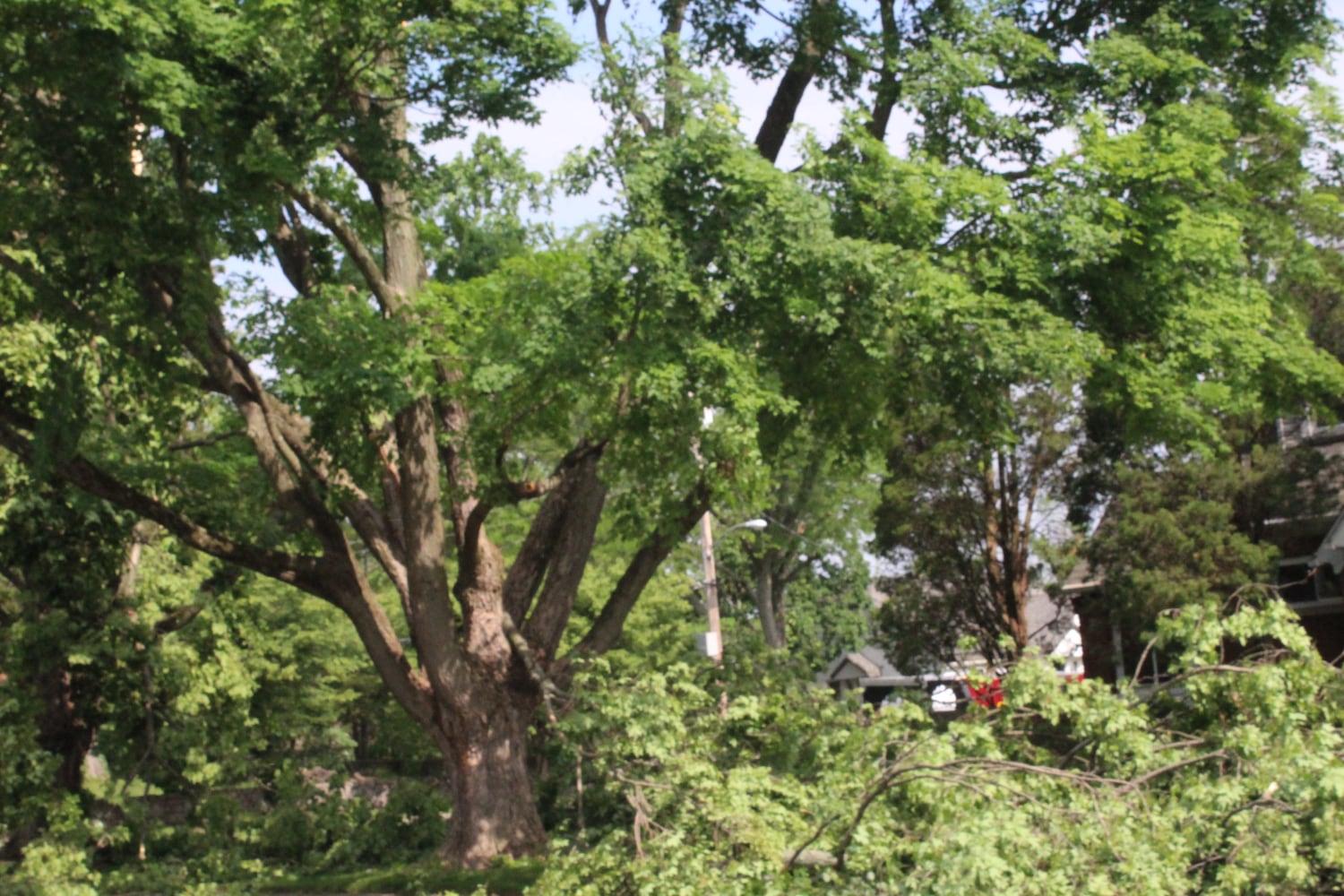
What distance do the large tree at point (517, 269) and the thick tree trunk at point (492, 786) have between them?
32mm

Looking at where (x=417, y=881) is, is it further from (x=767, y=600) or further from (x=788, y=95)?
(x=767, y=600)

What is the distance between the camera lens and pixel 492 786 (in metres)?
14.3

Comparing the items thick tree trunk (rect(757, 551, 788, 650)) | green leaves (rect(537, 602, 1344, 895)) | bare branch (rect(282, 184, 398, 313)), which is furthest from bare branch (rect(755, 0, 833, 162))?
thick tree trunk (rect(757, 551, 788, 650))

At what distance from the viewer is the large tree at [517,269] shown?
11633 mm

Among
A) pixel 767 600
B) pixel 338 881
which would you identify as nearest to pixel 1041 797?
pixel 338 881

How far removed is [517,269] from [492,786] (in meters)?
5.27

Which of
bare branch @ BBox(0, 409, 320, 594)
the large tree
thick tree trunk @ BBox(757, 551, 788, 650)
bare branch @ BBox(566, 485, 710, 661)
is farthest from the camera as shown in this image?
thick tree trunk @ BBox(757, 551, 788, 650)

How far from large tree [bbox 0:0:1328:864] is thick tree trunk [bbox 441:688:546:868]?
0.03m

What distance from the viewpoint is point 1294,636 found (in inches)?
308

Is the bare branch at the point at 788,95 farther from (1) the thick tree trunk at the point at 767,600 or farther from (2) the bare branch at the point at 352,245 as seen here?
(1) the thick tree trunk at the point at 767,600

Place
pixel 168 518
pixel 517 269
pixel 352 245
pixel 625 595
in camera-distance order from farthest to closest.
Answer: pixel 625 595 < pixel 352 245 < pixel 168 518 < pixel 517 269

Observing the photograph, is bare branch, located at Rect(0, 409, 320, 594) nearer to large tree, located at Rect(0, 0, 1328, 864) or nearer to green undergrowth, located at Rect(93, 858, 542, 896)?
large tree, located at Rect(0, 0, 1328, 864)

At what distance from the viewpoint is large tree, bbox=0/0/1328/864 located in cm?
1163

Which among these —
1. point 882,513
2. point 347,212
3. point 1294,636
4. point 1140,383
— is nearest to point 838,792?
point 1294,636
